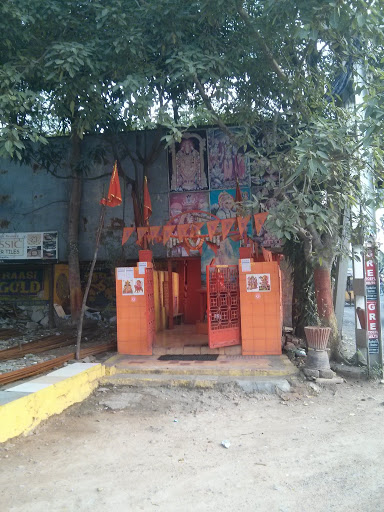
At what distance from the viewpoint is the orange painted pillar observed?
815 cm

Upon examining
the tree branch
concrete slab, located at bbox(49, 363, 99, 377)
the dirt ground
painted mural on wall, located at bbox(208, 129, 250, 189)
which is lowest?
the dirt ground

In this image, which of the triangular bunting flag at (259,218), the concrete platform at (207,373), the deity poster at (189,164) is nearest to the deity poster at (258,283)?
the triangular bunting flag at (259,218)

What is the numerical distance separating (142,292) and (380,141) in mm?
5151

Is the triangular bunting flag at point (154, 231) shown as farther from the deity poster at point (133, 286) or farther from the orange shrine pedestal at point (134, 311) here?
the deity poster at point (133, 286)

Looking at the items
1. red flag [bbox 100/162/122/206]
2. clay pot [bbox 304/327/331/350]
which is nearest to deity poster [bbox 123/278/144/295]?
red flag [bbox 100/162/122/206]

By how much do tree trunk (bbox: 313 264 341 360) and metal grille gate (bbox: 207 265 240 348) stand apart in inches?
68.9

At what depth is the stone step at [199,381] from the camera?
257 inches

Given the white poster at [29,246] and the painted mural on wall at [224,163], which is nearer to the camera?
the painted mural on wall at [224,163]

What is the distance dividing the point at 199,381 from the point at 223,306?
225 centimetres

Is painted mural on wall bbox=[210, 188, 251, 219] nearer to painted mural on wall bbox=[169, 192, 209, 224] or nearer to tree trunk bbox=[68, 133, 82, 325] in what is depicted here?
painted mural on wall bbox=[169, 192, 209, 224]

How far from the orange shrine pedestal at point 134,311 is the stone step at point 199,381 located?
57.8 inches

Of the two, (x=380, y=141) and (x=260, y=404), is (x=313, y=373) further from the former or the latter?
(x=380, y=141)

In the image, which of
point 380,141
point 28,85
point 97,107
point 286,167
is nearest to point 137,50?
point 97,107

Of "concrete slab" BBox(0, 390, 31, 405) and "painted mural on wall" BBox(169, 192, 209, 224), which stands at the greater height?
"painted mural on wall" BBox(169, 192, 209, 224)
